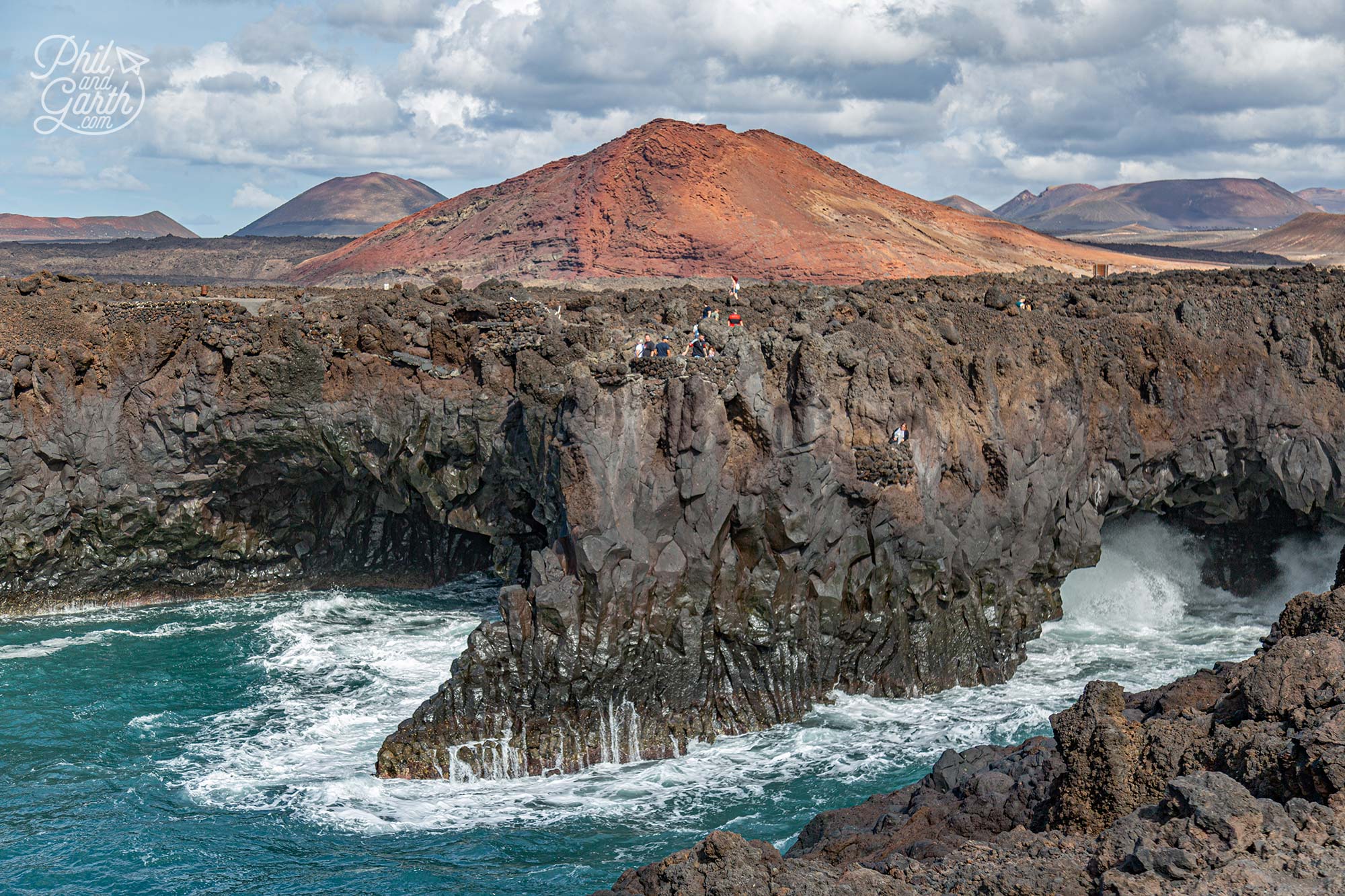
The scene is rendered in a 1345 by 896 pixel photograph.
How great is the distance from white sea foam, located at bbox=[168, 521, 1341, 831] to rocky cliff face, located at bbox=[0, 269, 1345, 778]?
3.21 ft

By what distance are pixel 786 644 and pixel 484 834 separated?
8.72 m

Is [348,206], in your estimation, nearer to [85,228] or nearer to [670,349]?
[85,228]

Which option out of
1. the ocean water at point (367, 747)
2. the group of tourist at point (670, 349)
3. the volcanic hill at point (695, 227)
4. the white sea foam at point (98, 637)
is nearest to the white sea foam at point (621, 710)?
the ocean water at point (367, 747)

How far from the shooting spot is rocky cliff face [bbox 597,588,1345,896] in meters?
11.7

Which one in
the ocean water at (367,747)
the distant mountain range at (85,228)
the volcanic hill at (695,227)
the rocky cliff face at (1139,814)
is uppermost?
the distant mountain range at (85,228)

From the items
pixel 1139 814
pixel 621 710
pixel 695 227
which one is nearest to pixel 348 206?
pixel 695 227

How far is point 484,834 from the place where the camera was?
22984 millimetres

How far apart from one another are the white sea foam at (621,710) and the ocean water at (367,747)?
72 millimetres

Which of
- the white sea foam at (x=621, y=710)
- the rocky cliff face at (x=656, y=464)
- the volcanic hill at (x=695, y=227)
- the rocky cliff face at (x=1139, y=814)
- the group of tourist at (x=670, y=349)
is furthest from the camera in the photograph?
the volcanic hill at (x=695, y=227)

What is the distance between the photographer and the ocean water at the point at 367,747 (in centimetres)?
2195

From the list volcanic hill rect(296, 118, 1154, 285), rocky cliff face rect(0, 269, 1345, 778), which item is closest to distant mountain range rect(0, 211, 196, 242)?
volcanic hill rect(296, 118, 1154, 285)

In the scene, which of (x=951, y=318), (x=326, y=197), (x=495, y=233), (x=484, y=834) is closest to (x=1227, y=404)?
(x=951, y=318)

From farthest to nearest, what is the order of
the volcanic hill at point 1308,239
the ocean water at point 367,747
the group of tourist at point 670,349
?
the volcanic hill at point 1308,239 < the group of tourist at point 670,349 < the ocean water at point 367,747

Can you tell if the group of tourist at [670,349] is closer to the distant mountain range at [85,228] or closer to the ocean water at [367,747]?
the ocean water at [367,747]
